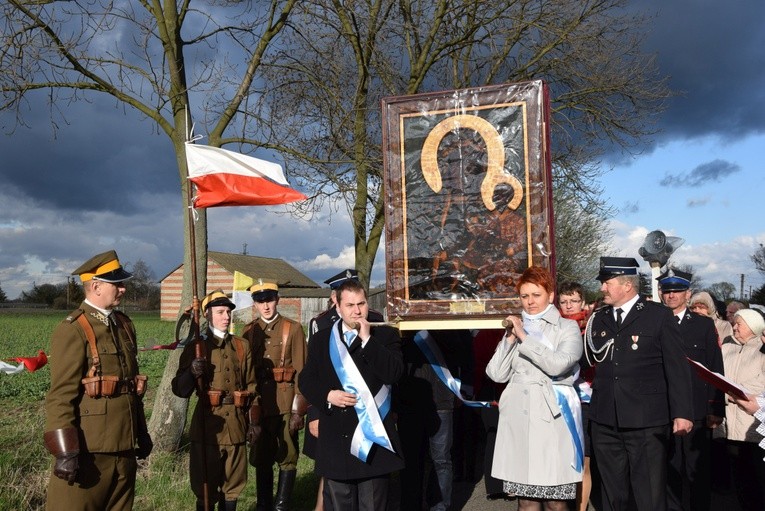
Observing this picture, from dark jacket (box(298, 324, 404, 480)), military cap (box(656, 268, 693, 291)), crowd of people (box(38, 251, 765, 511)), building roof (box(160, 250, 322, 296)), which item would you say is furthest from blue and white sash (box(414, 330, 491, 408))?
building roof (box(160, 250, 322, 296))

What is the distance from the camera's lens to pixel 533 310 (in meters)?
5.02

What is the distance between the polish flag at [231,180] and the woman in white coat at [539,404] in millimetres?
2601

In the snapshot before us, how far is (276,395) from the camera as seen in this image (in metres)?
6.99

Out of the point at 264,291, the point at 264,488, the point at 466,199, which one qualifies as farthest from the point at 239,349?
the point at 466,199

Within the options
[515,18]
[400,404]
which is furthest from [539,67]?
[400,404]

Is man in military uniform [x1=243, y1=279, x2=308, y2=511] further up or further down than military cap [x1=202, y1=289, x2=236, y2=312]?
further down

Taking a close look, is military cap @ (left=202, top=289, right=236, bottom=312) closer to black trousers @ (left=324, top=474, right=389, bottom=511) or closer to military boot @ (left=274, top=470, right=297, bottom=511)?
military boot @ (left=274, top=470, right=297, bottom=511)

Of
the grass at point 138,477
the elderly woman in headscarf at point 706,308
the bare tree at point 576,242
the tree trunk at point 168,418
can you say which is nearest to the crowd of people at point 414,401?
the elderly woman in headscarf at point 706,308

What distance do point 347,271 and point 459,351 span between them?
1.37 metres

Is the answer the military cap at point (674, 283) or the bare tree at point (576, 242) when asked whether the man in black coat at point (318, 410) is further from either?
the bare tree at point (576, 242)

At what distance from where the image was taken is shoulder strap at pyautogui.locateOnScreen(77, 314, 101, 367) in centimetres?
475

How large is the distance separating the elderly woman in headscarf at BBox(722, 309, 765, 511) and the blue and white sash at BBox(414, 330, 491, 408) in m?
2.42

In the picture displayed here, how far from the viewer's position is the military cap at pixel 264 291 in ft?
23.3

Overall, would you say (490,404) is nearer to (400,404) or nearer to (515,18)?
(400,404)
